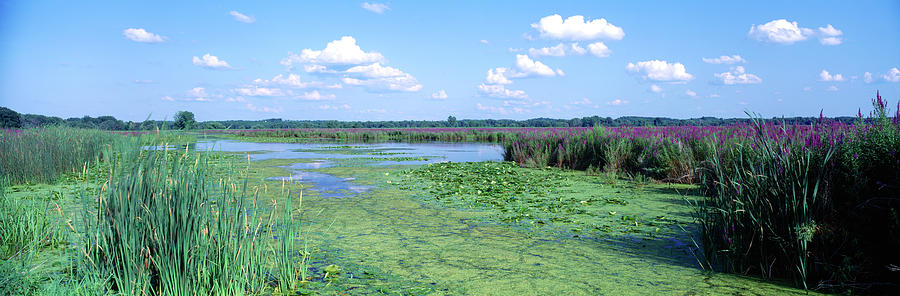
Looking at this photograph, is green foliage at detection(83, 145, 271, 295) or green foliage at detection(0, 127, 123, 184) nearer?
green foliage at detection(83, 145, 271, 295)

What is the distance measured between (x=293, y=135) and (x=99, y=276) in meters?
45.9

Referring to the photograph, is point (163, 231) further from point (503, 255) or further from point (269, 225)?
point (503, 255)

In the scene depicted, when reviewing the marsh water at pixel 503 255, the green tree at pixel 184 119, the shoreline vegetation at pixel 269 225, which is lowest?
the marsh water at pixel 503 255

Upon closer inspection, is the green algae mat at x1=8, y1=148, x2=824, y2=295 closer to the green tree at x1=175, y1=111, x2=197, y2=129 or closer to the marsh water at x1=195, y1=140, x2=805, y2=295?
the marsh water at x1=195, y1=140, x2=805, y2=295

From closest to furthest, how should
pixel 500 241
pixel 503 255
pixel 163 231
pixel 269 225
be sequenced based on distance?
1. pixel 163 231
2. pixel 269 225
3. pixel 503 255
4. pixel 500 241

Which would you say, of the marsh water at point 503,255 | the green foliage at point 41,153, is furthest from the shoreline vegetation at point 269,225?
the green foliage at point 41,153

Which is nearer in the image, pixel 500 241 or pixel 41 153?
pixel 500 241

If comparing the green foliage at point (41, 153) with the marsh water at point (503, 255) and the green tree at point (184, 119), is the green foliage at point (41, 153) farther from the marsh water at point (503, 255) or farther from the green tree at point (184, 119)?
the green tree at point (184, 119)

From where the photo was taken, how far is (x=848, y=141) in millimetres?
3631

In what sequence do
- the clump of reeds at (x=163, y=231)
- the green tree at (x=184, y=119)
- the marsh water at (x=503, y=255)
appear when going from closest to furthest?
1. the clump of reeds at (x=163, y=231)
2. the green tree at (x=184, y=119)
3. the marsh water at (x=503, y=255)

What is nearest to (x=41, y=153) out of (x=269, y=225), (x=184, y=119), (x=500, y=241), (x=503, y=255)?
(x=184, y=119)

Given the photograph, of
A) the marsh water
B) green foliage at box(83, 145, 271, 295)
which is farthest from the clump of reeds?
the marsh water

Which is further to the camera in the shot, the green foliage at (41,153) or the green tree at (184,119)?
the green foliage at (41,153)

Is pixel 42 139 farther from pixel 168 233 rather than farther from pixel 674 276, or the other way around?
pixel 674 276
